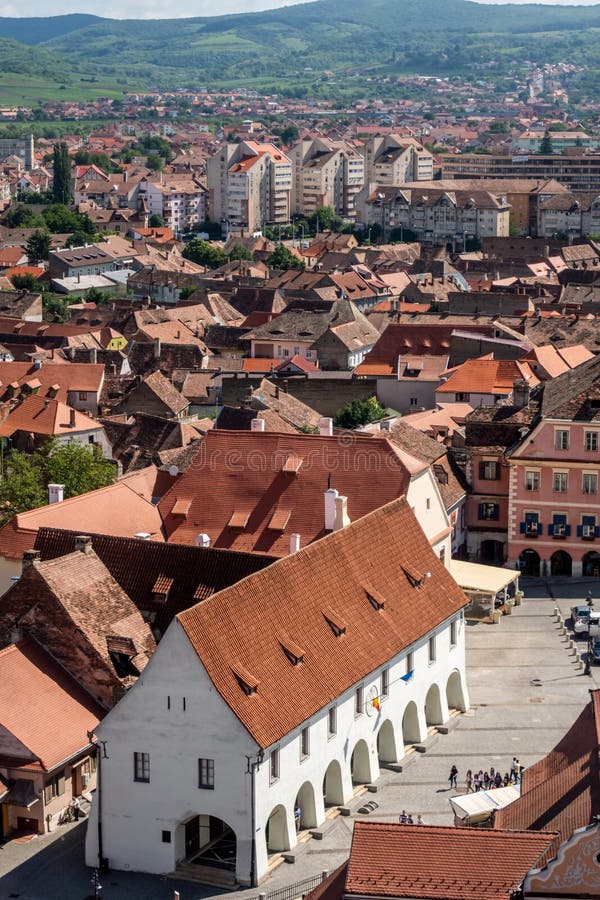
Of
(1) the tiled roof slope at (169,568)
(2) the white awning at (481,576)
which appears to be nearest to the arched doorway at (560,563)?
(2) the white awning at (481,576)

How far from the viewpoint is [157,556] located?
199ft

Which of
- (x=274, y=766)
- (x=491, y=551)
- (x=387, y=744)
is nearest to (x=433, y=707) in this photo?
(x=387, y=744)

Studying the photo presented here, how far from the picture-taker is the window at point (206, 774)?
2019 inches

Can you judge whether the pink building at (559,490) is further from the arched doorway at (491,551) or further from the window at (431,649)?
the window at (431,649)

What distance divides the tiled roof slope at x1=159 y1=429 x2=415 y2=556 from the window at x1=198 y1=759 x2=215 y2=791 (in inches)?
693

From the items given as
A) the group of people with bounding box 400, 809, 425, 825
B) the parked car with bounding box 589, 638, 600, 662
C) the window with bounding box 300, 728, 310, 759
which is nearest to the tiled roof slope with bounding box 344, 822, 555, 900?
the window with bounding box 300, 728, 310, 759

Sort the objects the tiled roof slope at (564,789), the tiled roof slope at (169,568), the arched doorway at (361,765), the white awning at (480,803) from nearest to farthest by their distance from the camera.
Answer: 1. the tiled roof slope at (564,789)
2. the white awning at (480,803)
3. the arched doorway at (361,765)
4. the tiled roof slope at (169,568)

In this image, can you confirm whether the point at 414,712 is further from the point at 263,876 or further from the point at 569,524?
the point at 569,524

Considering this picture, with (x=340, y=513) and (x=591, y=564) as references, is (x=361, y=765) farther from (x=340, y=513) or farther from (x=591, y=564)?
(x=591, y=564)

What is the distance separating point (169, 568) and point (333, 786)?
9.37m

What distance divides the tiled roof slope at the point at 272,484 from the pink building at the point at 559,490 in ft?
44.8

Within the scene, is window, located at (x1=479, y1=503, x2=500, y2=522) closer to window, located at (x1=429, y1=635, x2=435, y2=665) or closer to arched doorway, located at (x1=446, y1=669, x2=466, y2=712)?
arched doorway, located at (x1=446, y1=669, x2=466, y2=712)

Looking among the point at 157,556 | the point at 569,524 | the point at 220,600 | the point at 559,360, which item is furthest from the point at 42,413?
the point at 220,600

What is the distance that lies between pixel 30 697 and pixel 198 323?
118 meters
